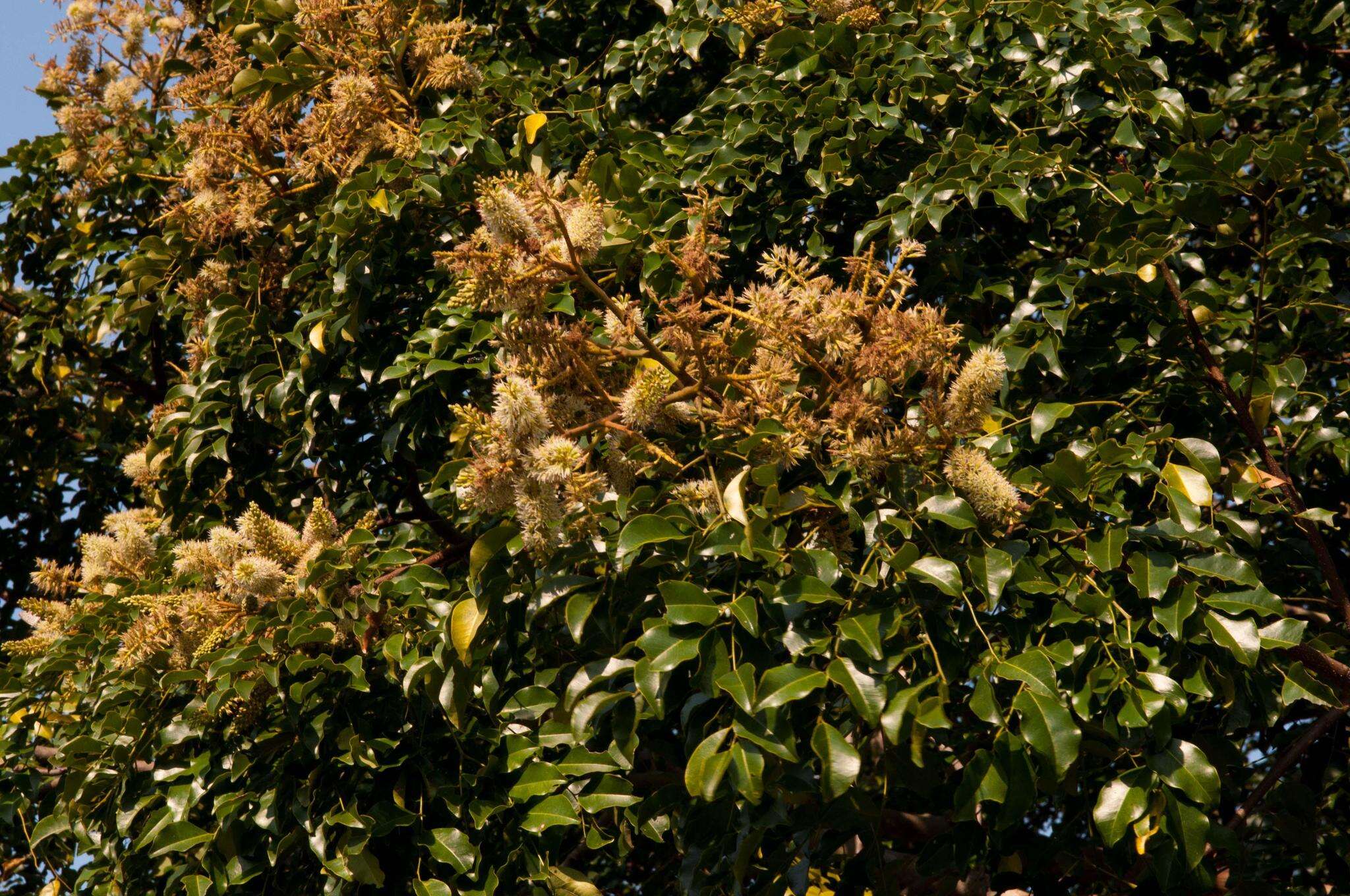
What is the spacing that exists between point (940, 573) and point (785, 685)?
272 millimetres

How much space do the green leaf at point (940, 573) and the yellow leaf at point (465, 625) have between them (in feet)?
2.24

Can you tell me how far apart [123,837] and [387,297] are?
1.31 m

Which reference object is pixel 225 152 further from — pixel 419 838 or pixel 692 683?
pixel 692 683

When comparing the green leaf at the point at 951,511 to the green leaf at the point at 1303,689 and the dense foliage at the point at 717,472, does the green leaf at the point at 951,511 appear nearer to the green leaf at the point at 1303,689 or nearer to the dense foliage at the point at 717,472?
the dense foliage at the point at 717,472

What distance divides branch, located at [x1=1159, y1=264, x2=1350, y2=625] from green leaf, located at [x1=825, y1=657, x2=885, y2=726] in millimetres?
964

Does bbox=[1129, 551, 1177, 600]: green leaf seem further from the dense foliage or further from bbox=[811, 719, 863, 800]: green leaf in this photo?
bbox=[811, 719, 863, 800]: green leaf

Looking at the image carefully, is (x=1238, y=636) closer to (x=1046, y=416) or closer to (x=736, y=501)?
(x=1046, y=416)

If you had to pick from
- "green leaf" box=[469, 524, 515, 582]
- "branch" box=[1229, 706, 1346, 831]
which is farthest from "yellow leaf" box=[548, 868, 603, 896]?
"branch" box=[1229, 706, 1346, 831]

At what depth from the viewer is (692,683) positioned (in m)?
1.81

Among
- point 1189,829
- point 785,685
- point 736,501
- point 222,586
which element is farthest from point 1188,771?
point 222,586

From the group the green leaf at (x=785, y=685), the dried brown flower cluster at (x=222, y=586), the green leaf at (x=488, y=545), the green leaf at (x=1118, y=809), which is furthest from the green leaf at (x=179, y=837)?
the green leaf at (x=1118, y=809)

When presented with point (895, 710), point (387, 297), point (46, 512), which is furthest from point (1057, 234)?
point (46, 512)

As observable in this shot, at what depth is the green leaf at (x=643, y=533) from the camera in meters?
1.80

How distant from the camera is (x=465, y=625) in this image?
1970 mm
